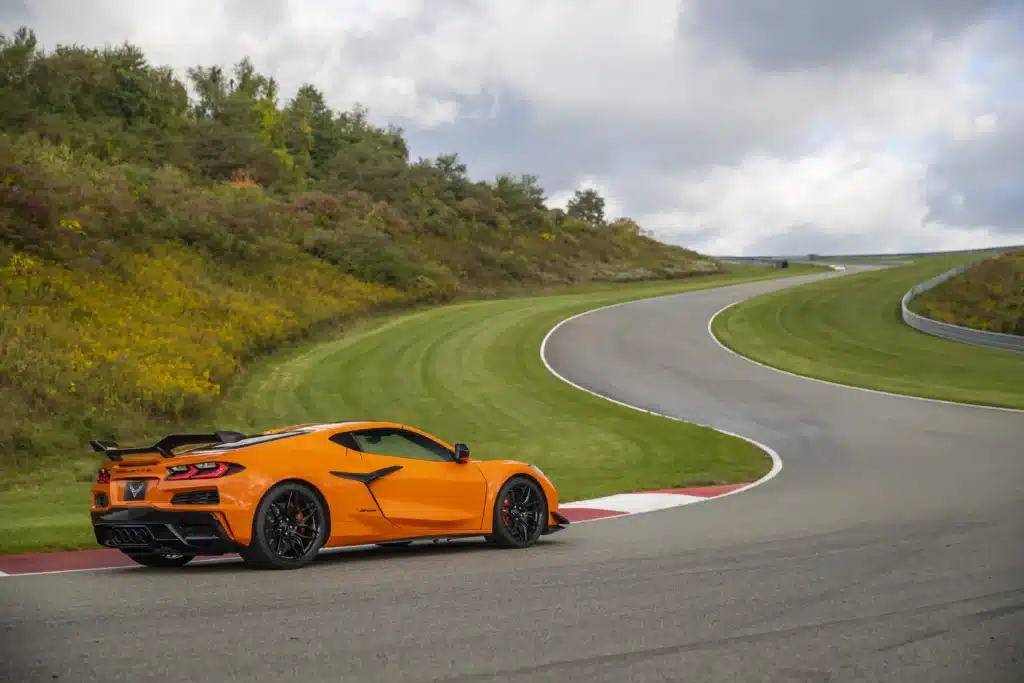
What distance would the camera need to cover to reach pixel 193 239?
3359 centimetres

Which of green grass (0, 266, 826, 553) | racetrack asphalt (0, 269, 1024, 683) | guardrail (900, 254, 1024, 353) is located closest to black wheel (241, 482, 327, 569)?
racetrack asphalt (0, 269, 1024, 683)

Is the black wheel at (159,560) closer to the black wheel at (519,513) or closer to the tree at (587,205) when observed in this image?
the black wheel at (519,513)

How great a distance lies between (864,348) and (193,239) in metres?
21.8

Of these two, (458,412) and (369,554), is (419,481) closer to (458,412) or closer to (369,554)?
(369,554)

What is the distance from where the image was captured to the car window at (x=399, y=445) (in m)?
9.61

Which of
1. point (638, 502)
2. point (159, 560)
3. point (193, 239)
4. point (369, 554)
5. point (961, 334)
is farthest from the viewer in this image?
point (961, 334)

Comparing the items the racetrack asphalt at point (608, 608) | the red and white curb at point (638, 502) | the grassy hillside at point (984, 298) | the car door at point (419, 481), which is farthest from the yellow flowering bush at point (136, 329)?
the grassy hillside at point (984, 298)

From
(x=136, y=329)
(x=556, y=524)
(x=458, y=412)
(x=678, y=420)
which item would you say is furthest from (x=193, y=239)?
(x=556, y=524)

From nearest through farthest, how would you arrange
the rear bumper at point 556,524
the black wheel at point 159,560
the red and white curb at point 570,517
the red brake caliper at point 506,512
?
the black wheel at point 159,560 → the red and white curb at point 570,517 → the red brake caliper at point 506,512 → the rear bumper at point 556,524

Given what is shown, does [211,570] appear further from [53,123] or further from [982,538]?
[53,123]

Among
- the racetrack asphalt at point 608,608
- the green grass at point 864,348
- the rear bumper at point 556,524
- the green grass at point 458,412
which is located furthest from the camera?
the green grass at point 864,348

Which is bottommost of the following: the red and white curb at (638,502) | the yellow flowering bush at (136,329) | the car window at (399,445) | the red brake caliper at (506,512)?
the red and white curb at (638,502)

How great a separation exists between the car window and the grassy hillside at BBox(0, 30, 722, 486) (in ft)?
29.2

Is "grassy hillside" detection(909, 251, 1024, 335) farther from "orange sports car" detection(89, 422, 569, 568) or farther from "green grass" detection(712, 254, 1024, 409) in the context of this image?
"orange sports car" detection(89, 422, 569, 568)
